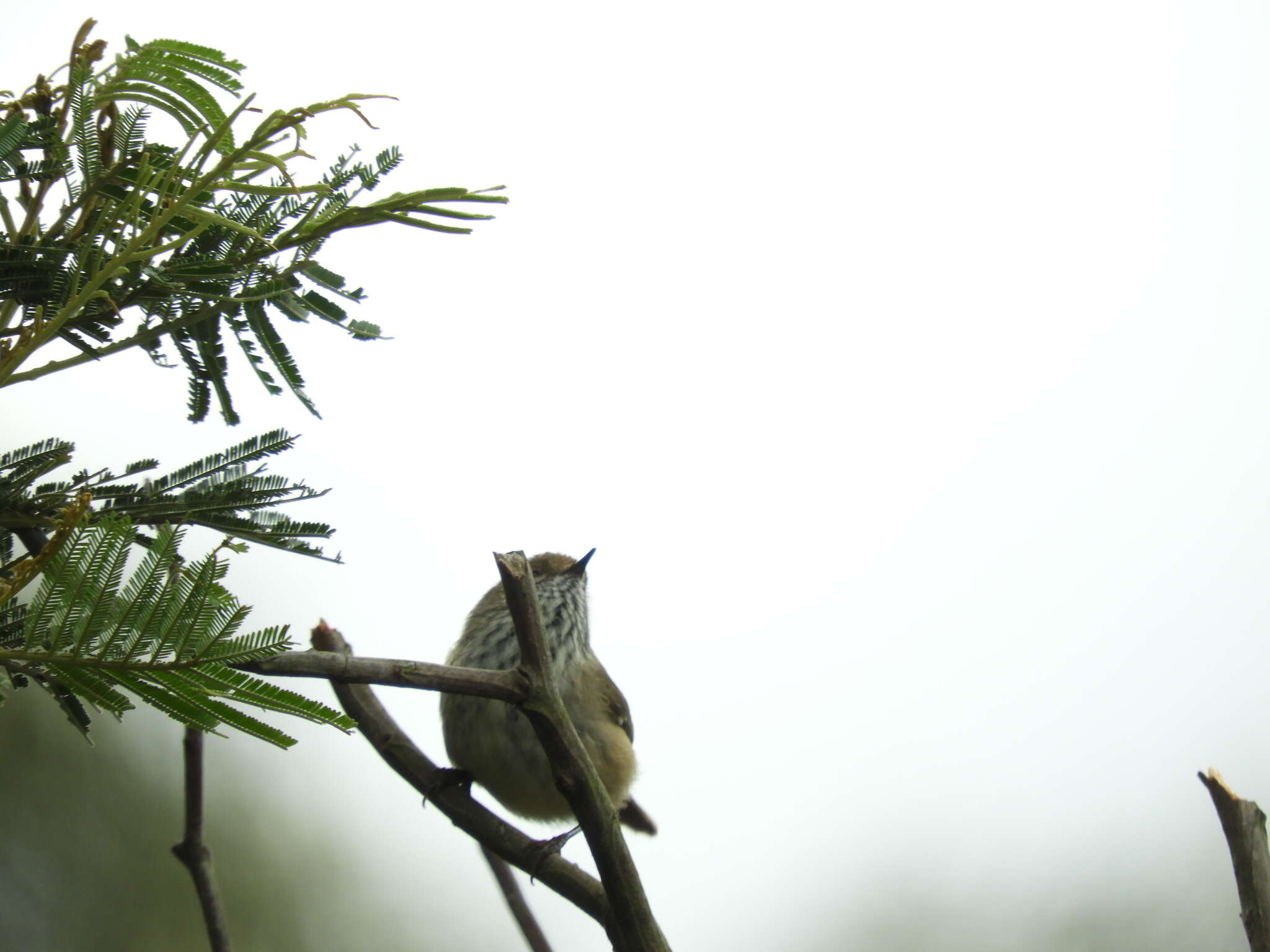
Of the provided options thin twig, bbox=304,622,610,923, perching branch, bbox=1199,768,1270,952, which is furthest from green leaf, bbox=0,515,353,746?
perching branch, bbox=1199,768,1270,952

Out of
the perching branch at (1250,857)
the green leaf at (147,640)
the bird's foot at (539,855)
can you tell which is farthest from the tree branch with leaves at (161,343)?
the perching branch at (1250,857)

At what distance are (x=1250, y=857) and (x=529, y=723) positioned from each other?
213cm

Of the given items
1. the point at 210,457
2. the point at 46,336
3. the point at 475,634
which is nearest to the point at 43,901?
the point at 475,634

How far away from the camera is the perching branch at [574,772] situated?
224cm

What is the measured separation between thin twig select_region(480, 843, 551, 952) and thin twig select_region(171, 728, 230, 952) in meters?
0.72

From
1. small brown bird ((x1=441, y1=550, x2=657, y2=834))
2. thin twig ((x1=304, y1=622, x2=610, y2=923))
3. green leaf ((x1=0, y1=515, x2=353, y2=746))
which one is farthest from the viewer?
small brown bird ((x1=441, y1=550, x2=657, y2=834))

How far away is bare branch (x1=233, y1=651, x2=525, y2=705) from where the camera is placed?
1660 mm

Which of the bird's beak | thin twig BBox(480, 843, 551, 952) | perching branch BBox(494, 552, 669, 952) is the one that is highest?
the bird's beak

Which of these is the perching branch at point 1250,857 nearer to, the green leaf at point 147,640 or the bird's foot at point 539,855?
the bird's foot at point 539,855

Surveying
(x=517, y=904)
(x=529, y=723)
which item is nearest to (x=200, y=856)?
(x=517, y=904)

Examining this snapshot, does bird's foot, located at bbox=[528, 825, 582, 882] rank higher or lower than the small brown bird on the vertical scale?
lower

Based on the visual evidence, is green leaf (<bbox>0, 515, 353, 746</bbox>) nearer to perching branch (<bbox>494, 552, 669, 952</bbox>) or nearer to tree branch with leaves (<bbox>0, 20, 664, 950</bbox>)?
tree branch with leaves (<bbox>0, 20, 664, 950</bbox>)

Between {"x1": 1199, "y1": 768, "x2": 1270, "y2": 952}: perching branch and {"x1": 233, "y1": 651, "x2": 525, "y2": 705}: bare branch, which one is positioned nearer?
{"x1": 233, "y1": 651, "x2": 525, "y2": 705}: bare branch

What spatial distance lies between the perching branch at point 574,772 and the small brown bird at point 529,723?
1452 millimetres
